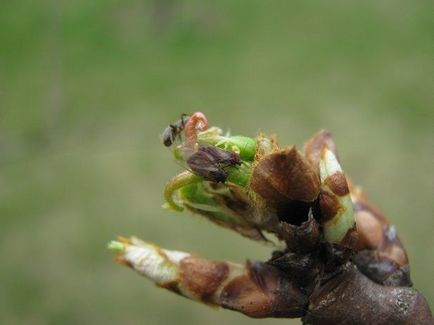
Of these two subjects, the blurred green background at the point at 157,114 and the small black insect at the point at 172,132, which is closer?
the small black insect at the point at 172,132

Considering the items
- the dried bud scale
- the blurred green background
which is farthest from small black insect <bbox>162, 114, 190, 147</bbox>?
the blurred green background

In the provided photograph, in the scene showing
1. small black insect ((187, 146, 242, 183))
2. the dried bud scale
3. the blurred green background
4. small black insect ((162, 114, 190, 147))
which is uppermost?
the blurred green background

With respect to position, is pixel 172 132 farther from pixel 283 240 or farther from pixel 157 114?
pixel 157 114

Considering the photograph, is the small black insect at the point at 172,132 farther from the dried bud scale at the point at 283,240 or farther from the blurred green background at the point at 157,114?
the blurred green background at the point at 157,114

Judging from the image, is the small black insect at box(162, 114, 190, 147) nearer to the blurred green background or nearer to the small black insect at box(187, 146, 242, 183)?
the small black insect at box(187, 146, 242, 183)

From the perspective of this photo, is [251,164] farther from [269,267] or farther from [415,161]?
[415,161]

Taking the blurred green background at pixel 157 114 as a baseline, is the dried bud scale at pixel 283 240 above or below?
below

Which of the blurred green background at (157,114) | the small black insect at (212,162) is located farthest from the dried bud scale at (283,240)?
the blurred green background at (157,114)
